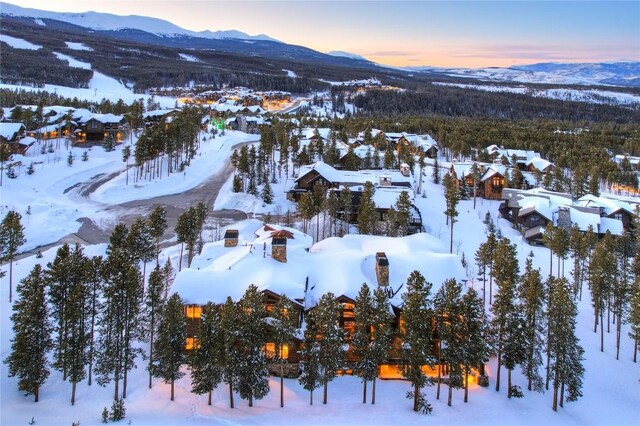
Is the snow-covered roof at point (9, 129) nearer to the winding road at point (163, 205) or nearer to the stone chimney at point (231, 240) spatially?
the winding road at point (163, 205)

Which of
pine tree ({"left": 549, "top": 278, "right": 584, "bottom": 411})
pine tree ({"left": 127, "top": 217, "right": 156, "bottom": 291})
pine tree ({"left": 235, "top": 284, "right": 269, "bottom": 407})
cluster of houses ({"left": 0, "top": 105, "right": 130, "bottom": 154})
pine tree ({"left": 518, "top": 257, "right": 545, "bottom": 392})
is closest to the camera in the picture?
pine tree ({"left": 235, "top": 284, "right": 269, "bottom": 407})

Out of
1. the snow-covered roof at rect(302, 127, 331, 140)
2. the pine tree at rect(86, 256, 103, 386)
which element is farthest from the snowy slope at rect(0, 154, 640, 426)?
the snow-covered roof at rect(302, 127, 331, 140)

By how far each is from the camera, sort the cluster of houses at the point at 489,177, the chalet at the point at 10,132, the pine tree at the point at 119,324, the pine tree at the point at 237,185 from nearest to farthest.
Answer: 1. the pine tree at the point at 119,324
2. the pine tree at the point at 237,185
3. the chalet at the point at 10,132
4. the cluster of houses at the point at 489,177

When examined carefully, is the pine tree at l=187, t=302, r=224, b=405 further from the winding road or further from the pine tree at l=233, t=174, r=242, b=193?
the pine tree at l=233, t=174, r=242, b=193

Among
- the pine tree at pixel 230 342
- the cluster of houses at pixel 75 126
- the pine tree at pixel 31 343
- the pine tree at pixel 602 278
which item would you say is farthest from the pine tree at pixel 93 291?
the cluster of houses at pixel 75 126

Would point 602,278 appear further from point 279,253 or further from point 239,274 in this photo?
point 239,274

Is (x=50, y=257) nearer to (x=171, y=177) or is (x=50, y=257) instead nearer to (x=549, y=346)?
(x=171, y=177)
